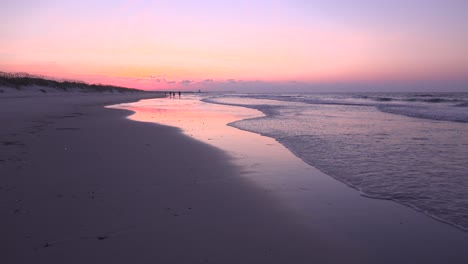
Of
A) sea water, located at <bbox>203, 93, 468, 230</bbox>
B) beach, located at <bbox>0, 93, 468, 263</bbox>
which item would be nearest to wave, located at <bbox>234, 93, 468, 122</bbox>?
sea water, located at <bbox>203, 93, 468, 230</bbox>

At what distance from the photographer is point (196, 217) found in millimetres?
5016

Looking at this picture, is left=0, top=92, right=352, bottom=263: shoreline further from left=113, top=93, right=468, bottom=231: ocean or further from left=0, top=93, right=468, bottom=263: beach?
left=113, top=93, right=468, bottom=231: ocean

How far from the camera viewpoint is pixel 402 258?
396cm

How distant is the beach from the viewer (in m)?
3.96

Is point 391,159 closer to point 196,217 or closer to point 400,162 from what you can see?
point 400,162

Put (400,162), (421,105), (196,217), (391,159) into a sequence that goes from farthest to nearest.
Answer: (421,105) < (391,159) < (400,162) < (196,217)

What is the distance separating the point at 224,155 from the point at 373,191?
4537 mm

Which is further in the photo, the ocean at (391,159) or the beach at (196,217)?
the ocean at (391,159)

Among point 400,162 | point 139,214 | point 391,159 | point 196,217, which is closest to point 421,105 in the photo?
point 391,159

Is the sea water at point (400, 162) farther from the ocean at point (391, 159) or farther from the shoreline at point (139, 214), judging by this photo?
the shoreline at point (139, 214)

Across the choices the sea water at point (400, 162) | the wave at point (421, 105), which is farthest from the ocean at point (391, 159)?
the wave at point (421, 105)

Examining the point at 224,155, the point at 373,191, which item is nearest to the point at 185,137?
the point at 224,155

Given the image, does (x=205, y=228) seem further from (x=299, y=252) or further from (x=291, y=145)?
(x=291, y=145)

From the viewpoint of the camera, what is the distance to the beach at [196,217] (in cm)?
396
